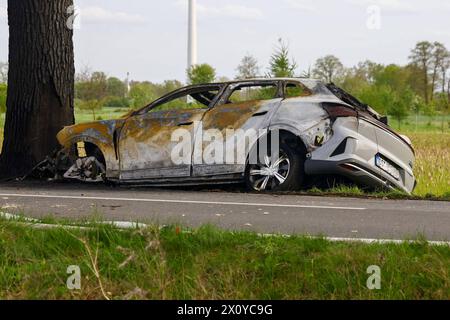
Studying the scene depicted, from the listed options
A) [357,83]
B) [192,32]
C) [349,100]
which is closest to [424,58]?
[357,83]

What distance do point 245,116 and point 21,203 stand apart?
326 cm

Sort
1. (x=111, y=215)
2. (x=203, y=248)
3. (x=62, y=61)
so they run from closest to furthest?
(x=203, y=248)
(x=111, y=215)
(x=62, y=61)

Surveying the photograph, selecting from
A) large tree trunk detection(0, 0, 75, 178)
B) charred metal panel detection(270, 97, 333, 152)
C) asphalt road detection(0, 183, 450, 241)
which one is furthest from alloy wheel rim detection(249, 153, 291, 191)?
large tree trunk detection(0, 0, 75, 178)

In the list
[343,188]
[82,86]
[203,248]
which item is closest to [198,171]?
[343,188]

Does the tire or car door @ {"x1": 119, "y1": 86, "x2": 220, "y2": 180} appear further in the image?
car door @ {"x1": 119, "y1": 86, "x2": 220, "y2": 180}

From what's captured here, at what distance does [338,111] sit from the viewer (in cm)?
991

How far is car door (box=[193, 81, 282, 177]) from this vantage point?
1015 cm

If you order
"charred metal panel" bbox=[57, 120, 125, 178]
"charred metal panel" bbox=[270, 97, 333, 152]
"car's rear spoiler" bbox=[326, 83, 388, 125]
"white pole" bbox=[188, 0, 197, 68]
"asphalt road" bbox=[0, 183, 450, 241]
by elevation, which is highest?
"white pole" bbox=[188, 0, 197, 68]

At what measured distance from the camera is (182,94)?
11.1m

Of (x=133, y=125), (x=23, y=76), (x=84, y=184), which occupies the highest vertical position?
(x=23, y=76)

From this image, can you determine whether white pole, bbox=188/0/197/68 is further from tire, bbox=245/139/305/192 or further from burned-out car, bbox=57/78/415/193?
tire, bbox=245/139/305/192

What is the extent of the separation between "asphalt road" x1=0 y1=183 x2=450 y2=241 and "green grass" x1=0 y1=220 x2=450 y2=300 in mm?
821

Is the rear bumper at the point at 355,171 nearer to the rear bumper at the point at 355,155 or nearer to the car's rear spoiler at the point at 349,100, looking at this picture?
the rear bumper at the point at 355,155

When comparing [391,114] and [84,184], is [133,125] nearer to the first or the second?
[84,184]
